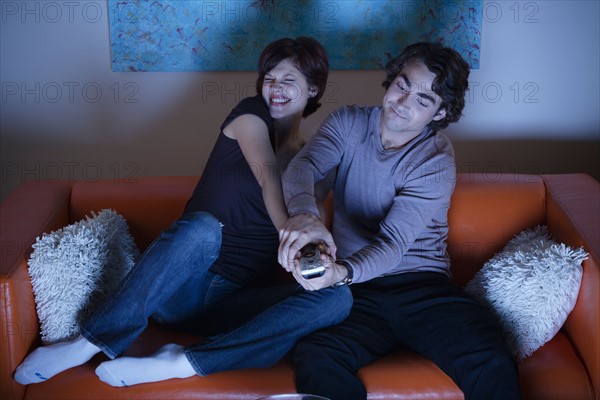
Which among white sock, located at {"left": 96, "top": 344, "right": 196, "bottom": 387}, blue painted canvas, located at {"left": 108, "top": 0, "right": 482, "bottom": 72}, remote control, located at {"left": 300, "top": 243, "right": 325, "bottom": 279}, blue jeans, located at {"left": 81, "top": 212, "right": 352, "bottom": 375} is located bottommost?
white sock, located at {"left": 96, "top": 344, "right": 196, "bottom": 387}

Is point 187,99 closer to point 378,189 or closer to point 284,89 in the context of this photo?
point 284,89

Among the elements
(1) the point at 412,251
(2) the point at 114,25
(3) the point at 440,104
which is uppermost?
(2) the point at 114,25

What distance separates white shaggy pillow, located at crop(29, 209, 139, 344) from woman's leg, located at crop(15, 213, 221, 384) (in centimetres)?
8

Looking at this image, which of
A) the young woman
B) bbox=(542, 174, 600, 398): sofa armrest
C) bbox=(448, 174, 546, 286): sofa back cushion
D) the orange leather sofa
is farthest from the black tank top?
bbox=(542, 174, 600, 398): sofa armrest

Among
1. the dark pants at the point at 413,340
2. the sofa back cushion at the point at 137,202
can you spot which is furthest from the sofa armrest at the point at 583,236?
the sofa back cushion at the point at 137,202

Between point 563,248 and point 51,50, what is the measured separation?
6.24 feet

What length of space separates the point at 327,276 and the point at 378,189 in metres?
0.37

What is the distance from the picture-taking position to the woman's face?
6.35ft

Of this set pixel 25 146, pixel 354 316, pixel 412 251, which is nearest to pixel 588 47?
pixel 412 251

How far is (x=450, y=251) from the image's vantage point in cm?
211

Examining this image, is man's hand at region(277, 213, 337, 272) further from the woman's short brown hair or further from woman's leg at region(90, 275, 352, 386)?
the woman's short brown hair

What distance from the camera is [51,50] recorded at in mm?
2467

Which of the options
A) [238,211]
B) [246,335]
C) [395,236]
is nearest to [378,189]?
[395,236]

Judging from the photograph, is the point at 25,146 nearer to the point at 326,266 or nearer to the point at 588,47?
the point at 326,266
